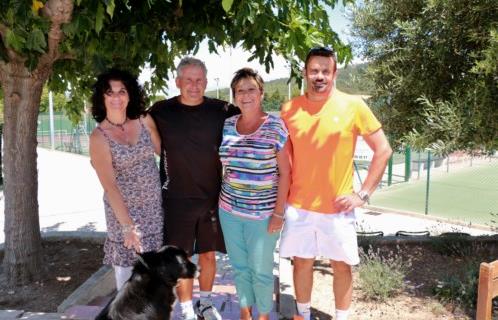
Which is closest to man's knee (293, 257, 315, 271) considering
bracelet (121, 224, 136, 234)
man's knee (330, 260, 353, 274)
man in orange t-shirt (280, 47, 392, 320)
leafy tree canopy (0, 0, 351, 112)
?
man in orange t-shirt (280, 47, 392, 320)

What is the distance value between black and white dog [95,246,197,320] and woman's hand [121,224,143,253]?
5.8 inches

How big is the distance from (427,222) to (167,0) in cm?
917

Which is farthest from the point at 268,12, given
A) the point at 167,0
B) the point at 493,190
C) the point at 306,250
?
the point at 493,190

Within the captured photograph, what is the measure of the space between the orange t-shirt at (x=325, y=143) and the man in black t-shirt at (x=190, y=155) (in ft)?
1.91

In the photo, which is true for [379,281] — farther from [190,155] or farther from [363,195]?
[190,155]

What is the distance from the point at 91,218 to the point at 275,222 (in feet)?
25.9

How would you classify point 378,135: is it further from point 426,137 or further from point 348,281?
point 426,137

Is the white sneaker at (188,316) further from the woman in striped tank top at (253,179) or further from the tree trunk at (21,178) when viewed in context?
the tree trunk at (21,178)

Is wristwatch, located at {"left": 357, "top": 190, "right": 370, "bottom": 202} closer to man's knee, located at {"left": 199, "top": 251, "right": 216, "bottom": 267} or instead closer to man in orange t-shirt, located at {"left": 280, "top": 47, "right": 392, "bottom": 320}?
man in orange t-shirt, located at {"left": 280, "top": 47, "right": 392, "bottom": 320}

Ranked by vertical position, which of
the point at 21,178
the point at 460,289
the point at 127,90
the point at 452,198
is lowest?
the point at 452,198

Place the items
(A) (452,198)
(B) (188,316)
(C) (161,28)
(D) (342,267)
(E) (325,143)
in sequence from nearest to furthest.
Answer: (E) (325,143), (D) (342,267), (B) (188,316), (C) (161,28), (A) (452,198)

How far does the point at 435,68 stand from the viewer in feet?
16.7

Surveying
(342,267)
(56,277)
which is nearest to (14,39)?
(342,267)

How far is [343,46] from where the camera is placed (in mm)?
4469
